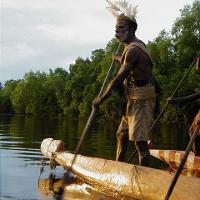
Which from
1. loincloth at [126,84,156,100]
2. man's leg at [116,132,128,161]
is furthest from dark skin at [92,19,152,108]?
man's leg at [116,132,128,161]

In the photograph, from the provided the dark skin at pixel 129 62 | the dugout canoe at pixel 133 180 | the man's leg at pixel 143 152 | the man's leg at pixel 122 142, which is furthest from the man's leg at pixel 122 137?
the dark skin at pixel 129 62

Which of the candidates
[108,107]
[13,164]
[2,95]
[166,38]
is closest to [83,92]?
[108,107]

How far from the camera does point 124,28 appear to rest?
7.44 m

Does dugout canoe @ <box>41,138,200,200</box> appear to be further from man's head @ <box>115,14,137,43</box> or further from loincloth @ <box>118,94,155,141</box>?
man's head @ <box>115,14,137,43</box>

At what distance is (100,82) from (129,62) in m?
62.7

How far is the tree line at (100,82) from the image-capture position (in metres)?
52.8

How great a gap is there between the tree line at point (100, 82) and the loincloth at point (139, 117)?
165 cm

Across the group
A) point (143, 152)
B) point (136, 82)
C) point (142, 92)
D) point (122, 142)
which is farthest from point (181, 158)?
point (136, 82)

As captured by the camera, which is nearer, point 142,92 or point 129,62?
point 129,62

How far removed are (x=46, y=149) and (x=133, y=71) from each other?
3.35 metres

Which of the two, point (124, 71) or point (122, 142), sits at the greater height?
point (124, 71)

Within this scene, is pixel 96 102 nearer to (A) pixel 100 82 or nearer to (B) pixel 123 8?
(B) pixel 123 8

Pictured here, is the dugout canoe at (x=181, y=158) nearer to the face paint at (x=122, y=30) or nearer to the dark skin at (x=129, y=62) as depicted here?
the dark skin at (x=129, y=62)

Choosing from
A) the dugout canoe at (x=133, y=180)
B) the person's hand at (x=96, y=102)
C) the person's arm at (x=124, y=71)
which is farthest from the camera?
the person's arm at (x=124, y=71)
